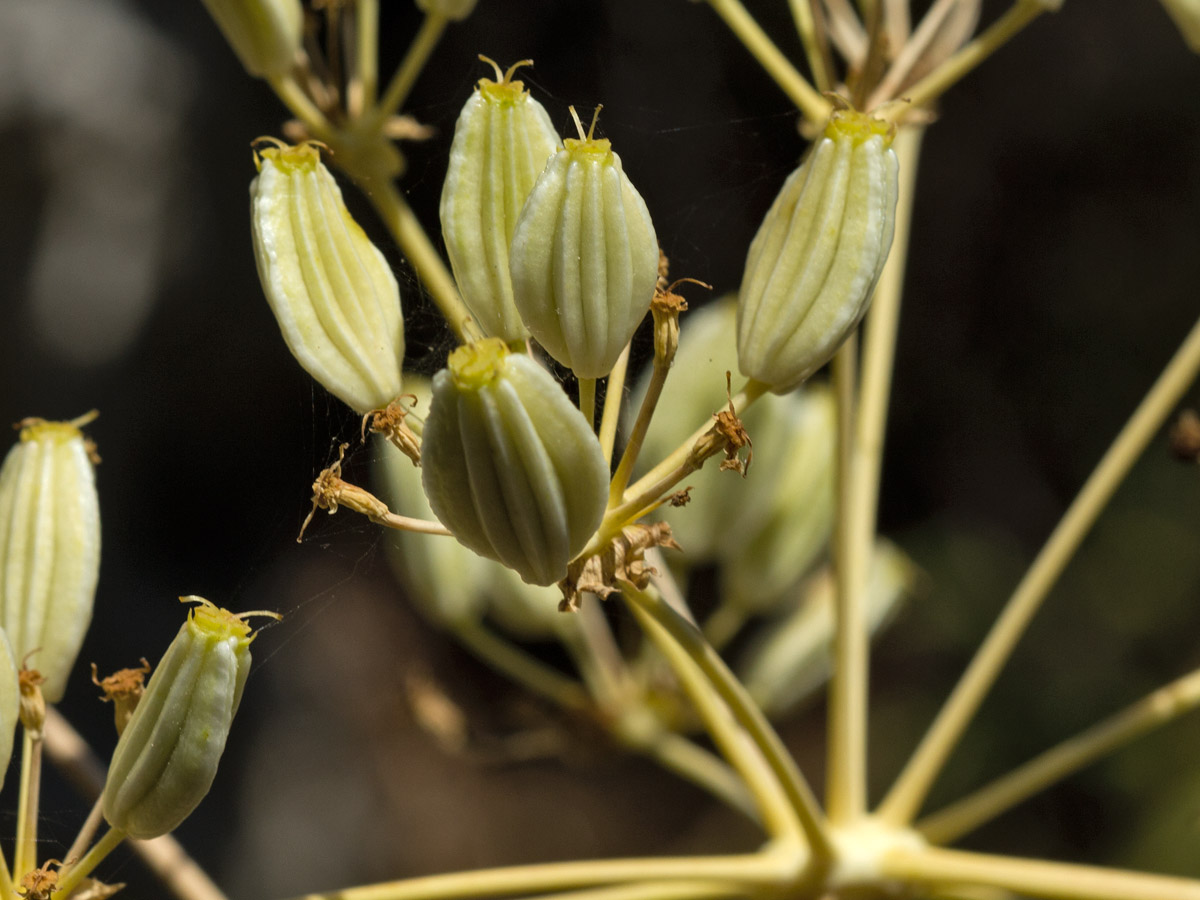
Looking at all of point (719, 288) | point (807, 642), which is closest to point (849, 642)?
point (807, 642)

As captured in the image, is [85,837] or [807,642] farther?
[807,642]

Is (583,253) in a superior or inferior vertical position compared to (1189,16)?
inferior

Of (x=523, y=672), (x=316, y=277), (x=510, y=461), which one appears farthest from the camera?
(x=523, y=672)

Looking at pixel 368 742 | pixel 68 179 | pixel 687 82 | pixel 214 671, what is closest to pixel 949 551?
pixel 687 82

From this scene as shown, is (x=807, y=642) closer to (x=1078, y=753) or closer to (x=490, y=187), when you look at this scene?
(x=1078, y=753)

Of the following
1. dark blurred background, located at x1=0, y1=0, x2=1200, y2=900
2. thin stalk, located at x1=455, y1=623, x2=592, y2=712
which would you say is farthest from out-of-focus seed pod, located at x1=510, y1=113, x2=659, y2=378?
dark blurred background, located at x1=0, y1=0, x2=1200, y2=900

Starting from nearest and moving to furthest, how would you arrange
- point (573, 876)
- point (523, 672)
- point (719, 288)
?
1. point (573, 876)
2. point (523, 672)
3. point (719, 288)

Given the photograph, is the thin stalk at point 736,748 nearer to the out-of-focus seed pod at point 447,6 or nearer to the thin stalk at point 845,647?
the thin stalk at point 845,647

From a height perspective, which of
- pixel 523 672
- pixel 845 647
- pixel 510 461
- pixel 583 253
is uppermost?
pixel 583 253
